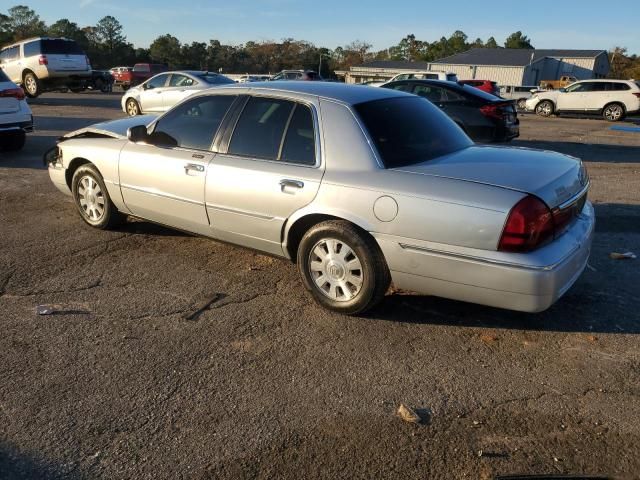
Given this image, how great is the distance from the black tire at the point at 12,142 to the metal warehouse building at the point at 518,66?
183ft

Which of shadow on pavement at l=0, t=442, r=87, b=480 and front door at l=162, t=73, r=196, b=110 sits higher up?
front door at l=162, t=73, r=196, b=110

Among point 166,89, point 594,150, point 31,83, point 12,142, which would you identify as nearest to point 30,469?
point 12,142

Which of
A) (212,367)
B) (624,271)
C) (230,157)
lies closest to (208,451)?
(212,367)

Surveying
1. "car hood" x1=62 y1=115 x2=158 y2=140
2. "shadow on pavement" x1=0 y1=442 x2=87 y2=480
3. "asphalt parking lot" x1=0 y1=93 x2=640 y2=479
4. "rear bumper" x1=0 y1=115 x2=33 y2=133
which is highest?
"car hood" x1=62 y1=115 x2=158 y2=140

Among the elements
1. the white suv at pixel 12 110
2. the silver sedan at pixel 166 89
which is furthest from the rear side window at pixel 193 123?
the silver sedan at pixel 166 89

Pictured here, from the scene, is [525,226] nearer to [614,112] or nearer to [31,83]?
[614,112]

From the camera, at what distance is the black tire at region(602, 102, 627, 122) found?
21672 mm

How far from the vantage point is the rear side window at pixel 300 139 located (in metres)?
4.04

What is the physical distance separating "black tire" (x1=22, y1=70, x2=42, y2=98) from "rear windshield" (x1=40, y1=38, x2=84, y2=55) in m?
1.11

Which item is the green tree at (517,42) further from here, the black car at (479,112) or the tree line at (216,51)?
the black car at (479,112)

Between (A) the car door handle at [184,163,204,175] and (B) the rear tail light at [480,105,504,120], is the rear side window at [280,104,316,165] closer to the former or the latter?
(A) the car door handle at [184,163,204,175]

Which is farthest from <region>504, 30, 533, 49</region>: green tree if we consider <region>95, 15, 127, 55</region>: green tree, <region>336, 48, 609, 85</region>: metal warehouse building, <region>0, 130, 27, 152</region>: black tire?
<region>0, 130, 27, 152</region>: black tire

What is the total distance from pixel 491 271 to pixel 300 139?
5.65 ft

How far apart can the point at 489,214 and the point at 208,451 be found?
2.02 metres
